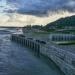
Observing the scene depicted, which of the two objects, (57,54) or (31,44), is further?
(31,44)

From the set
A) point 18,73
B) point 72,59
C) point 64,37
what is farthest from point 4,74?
point 64,37

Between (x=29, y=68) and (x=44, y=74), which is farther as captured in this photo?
(x=29, y=68)

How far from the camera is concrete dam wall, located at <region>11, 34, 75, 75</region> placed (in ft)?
186

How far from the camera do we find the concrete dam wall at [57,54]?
56769 millimetres

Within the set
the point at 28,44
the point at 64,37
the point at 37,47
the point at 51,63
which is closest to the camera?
→ the point at 51,63

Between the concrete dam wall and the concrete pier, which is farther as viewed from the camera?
the concrete pier

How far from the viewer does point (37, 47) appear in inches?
4414

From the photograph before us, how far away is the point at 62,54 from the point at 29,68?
289 inches

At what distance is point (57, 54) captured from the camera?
7619 centimetres

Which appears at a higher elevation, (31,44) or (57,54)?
(57,54)

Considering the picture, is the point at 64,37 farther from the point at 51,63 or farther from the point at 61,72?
the point at 61,72

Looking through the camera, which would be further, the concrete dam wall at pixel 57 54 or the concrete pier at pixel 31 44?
the concrete pier at pixel 31 44

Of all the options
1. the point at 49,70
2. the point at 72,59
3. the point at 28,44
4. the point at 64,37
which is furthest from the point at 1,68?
the point at 64,37

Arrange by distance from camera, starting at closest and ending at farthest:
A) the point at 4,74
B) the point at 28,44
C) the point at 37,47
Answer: the point at 4,74 < the point at 37,47 < the point at 28,44
